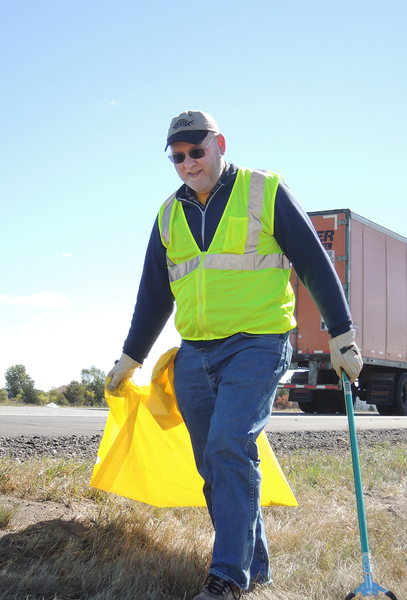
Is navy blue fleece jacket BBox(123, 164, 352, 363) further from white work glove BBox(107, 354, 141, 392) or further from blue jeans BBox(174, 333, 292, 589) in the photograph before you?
white work glove BBox(107, 354, 141, 392)

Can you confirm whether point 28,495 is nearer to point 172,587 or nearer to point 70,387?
point 172,587

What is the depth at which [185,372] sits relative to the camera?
286 cm


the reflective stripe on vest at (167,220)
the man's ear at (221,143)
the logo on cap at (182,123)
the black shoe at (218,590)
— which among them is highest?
the logo on cap at (182,123)

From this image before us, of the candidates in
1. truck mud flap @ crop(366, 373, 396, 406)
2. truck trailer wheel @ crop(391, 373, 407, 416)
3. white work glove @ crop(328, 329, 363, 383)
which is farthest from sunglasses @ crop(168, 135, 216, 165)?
truck trailer wheel @ crop(391, 373, 407, 416)

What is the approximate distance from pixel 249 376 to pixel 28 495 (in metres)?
1.60

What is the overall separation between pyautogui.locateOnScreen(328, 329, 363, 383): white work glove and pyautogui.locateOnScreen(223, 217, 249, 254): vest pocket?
0.58 m

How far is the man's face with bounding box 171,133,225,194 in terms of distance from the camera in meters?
2.84

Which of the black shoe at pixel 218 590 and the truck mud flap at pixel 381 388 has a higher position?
the truck mud flap at pixel 381 388

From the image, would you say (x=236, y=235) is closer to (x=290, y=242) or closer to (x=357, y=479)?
(x=290, y=242)

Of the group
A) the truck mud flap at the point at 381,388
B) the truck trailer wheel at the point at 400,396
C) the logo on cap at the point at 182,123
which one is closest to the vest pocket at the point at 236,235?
the logo on cap at the point at 182,123

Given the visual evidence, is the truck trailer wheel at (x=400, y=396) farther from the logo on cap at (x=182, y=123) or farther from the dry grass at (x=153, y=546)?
the logo on cap at (x=182, y=123)

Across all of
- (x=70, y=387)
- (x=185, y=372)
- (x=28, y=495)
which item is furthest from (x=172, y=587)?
(x=70, y=387)

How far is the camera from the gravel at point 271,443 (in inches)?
185

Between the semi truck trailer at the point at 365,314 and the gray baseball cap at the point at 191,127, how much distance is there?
10691 mm
